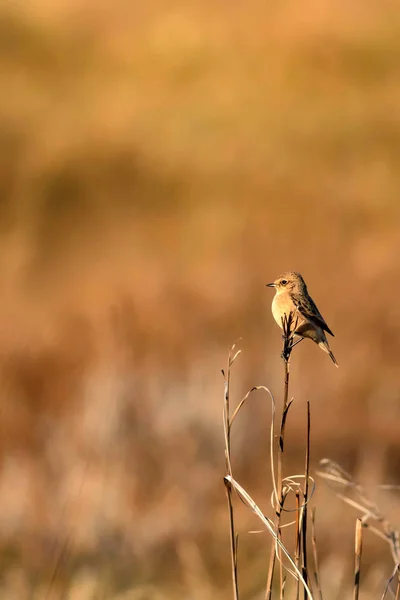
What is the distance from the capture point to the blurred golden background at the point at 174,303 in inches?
298

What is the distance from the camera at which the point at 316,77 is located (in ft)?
99.9

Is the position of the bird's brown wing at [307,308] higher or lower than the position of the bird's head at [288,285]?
lower

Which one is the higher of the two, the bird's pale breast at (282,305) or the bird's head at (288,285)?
the bird's head at (288,285)

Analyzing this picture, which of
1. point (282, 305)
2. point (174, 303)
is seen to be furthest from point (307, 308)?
point (174, 303)

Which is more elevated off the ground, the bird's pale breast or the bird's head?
the bird's head

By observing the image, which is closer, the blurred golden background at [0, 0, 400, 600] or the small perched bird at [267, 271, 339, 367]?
the small perched bird at [267, 271, 339, 367]

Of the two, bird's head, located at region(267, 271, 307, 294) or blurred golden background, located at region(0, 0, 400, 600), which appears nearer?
bird's head, located at region(267, 271, 307, 294)

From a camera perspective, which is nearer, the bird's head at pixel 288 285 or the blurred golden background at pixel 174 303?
the bird's head at pixel 288 285

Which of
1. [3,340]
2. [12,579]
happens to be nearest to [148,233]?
[3,340]

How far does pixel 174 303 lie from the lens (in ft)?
43.2

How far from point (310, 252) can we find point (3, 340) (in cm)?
589

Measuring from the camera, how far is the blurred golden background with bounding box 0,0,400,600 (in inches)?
298

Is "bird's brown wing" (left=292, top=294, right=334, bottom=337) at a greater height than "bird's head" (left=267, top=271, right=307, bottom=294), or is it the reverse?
"bird's head" (left=267, top=271, right=307, bottom=294)

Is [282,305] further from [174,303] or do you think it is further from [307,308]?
[174,303]
